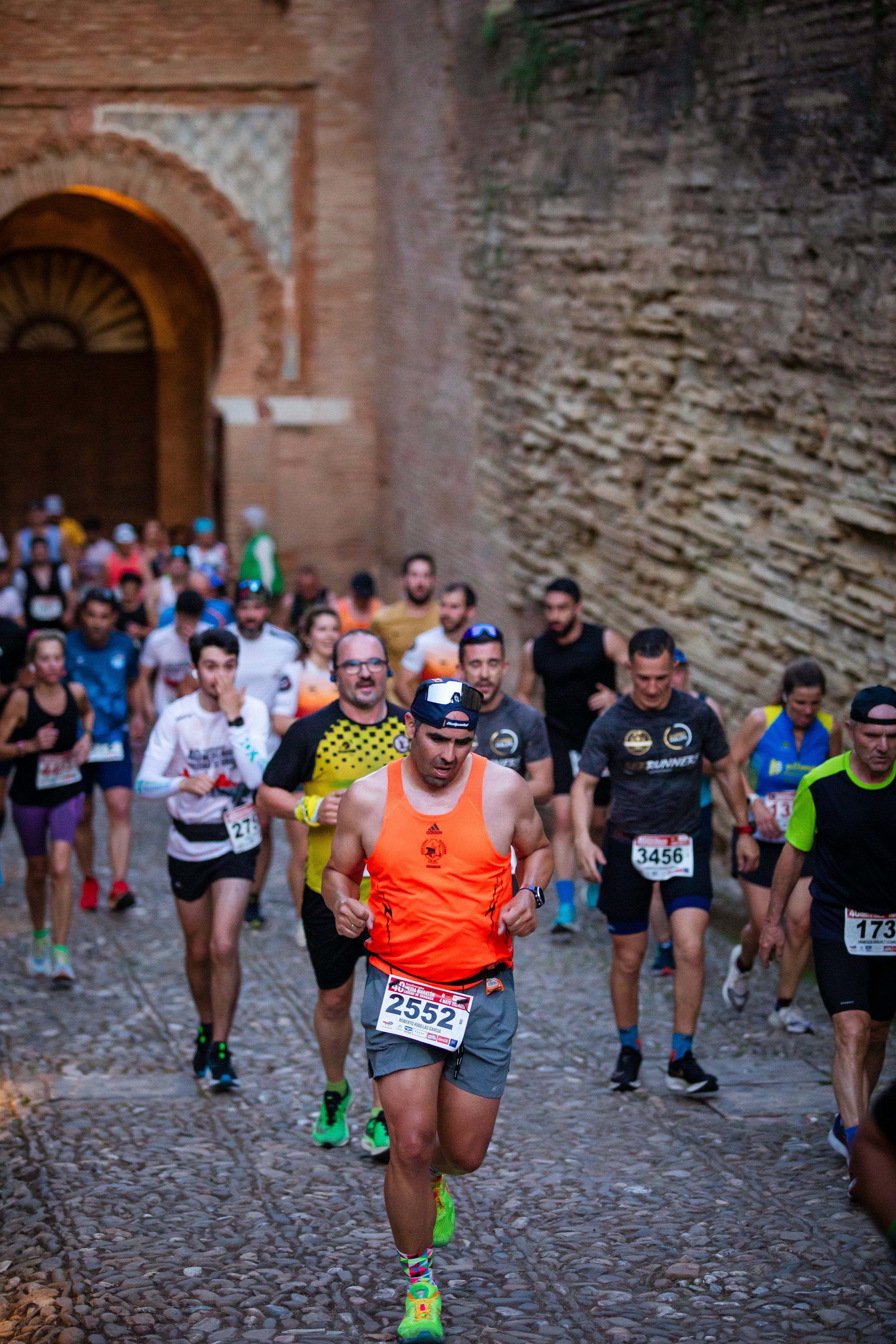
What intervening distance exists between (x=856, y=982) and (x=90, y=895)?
212 inches

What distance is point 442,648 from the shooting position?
975cm

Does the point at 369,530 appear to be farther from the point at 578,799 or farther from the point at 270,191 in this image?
the point at 578,799

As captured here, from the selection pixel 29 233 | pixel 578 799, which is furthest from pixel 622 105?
pixel 29 233

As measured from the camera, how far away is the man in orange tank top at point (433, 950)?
A: 462cm

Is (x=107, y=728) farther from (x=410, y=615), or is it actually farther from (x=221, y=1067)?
(x=221, y=1067)

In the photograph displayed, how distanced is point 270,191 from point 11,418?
5927 mm

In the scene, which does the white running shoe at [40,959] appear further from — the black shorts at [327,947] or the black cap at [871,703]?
the black cap at [871,703]

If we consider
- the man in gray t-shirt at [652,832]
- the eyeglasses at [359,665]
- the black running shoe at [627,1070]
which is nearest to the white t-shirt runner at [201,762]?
the eyeglasses at [359,665]

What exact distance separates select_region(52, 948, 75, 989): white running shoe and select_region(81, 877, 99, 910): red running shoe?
1.40 meters

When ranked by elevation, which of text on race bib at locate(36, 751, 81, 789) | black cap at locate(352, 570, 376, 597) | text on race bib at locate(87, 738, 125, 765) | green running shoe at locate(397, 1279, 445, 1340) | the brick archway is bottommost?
green running shoe at locate(397, 1279, 445, 1340)

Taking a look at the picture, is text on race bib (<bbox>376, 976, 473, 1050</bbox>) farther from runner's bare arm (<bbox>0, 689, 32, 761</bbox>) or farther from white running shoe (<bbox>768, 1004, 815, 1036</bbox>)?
runner's bare arm (<bbox>0, 689, 32, 761</bbox>)

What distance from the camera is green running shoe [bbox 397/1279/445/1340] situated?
15.0ft

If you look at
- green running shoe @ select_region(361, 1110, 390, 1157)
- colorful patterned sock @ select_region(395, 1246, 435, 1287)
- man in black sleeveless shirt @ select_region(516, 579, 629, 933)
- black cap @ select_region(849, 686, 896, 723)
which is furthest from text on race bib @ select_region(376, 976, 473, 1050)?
man in black sleeveless shirt @ select_region(516, 579, 629, 933)

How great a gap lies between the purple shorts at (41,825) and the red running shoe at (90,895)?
3.83 ft
